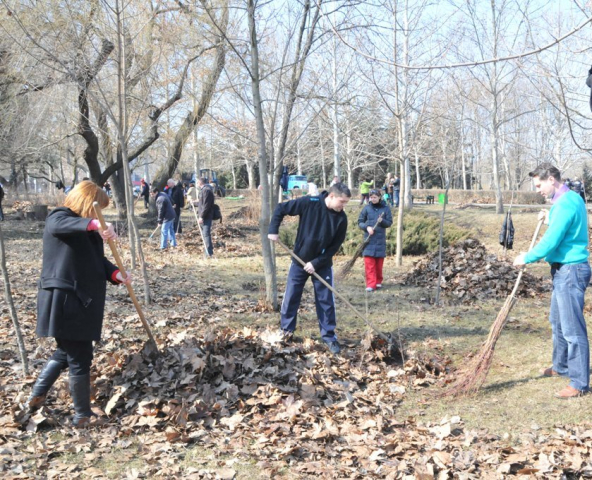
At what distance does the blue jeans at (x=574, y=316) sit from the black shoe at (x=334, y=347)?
2.15 metres

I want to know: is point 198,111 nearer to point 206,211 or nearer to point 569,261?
point 206,211

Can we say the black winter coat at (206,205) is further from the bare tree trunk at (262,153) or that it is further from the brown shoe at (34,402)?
the brown shoe at (34,402)

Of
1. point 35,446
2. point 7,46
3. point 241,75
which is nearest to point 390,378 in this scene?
point 35,446

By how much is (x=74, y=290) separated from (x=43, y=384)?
0.79 meters

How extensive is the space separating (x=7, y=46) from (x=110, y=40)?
4.53 metres

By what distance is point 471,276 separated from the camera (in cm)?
923

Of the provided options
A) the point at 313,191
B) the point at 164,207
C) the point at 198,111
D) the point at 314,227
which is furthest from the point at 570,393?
the point at 164,207

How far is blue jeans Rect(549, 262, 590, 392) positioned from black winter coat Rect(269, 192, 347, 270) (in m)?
2.17

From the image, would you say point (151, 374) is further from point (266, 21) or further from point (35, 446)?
point (266, 21)

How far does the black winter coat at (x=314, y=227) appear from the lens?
586cm

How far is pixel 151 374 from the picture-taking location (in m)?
4.73

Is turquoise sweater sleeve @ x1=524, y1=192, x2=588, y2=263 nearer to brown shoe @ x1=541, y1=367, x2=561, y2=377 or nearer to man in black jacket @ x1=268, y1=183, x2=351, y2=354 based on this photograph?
brown shoe @ x1=541, y1=367, x2=561, y2=377

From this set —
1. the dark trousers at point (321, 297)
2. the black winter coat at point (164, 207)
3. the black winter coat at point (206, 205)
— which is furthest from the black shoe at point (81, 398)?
the black winter coat at point (164, 207)

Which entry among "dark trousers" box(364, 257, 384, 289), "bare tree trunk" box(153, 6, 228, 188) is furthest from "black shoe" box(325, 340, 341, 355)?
"bare tree trunk" box(153, 6, 228, 188)
